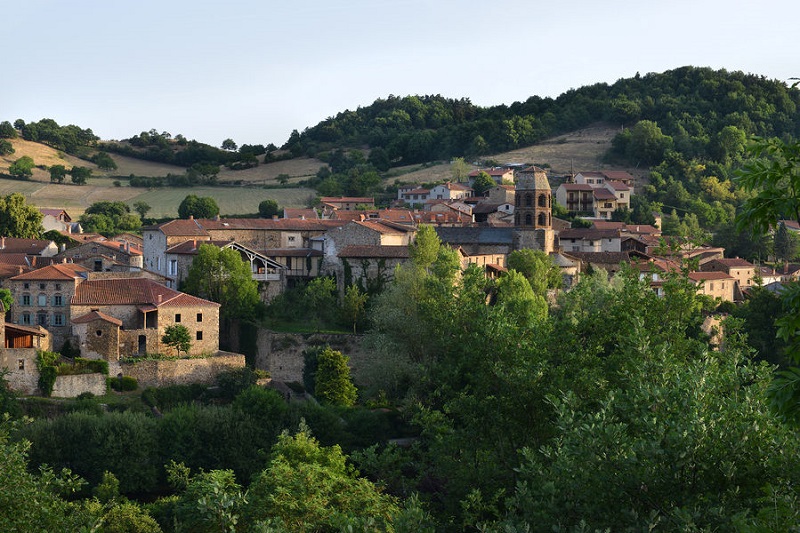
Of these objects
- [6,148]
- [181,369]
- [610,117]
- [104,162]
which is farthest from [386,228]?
[610,117]

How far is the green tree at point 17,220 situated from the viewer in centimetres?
5922

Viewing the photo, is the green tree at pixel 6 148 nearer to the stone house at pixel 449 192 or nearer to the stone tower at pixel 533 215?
the stone house at pixel 449 192

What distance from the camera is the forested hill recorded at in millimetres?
109375

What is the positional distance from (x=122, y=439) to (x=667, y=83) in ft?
350

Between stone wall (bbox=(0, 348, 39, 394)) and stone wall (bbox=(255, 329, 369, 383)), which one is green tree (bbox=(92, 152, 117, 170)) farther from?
stone wall (bbox=(0, 348, 39, 394))

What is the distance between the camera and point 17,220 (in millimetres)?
59281

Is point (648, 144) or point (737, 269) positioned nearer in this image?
point (737, 269)

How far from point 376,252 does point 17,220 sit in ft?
88.6

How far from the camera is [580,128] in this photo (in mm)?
118312

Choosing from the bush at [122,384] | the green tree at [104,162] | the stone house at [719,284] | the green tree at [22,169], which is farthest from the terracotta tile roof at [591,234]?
the green tree at [104,162]

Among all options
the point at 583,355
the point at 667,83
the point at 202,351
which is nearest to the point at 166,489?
the point at 202,351

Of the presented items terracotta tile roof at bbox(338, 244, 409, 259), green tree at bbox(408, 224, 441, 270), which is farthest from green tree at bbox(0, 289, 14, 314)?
green tree at bbox(408, 224, 441, 270)

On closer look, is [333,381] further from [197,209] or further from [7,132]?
[7,132]

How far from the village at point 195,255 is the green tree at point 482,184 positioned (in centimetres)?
1157
